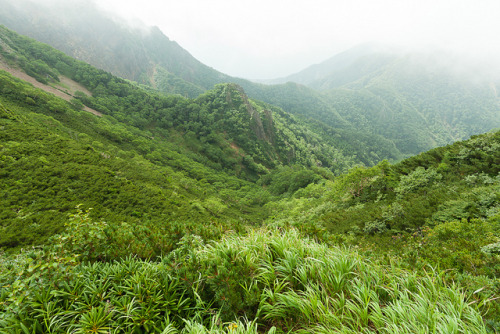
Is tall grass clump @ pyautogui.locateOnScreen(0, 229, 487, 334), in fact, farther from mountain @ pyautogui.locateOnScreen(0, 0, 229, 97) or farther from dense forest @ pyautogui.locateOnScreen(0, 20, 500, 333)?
mountain @ pyautogui.locateOnScreen(0, 0, 229, 97)

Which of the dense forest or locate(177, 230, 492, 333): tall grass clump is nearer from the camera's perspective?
locate(177, 230, 492, 333): tall grass clump

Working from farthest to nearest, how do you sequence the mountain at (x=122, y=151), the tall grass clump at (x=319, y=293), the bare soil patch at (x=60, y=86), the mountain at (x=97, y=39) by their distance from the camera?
the mountain at (x=97, y=39) → the bare soil patch at (x=60, y=86) → the mountain at (x=122, y=151) → the tall grass clump at (x=319, y=293)

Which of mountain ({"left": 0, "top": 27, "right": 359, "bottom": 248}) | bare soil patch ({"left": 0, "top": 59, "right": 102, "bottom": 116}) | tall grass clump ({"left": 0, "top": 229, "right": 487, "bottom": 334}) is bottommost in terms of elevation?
mountain ({"left": 0, "top": 27, "right": 359, "bottom": 248})

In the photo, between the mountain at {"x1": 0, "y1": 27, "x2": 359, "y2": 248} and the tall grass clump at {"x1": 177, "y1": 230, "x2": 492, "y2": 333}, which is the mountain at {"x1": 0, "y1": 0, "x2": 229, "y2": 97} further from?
the tall grass clump at {"x1": 177, "y1": 230, "x2": 492, "y2": 333}

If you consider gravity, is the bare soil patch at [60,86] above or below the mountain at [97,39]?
below

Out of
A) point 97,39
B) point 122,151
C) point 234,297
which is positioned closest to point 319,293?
point 234,297

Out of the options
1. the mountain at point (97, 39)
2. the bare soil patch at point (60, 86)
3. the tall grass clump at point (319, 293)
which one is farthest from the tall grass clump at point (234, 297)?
the mountain at point (97, 39)

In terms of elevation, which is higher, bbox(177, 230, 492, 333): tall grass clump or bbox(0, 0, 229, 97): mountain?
bbox(0, 0, 229, 97): mountain

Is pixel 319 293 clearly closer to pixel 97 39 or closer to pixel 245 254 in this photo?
pixel 245 254

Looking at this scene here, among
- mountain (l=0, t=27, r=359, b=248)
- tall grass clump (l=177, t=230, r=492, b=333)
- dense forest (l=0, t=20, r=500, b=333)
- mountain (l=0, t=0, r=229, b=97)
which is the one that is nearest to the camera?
tall grass clump (l=177, t=230, r=492, b=333)

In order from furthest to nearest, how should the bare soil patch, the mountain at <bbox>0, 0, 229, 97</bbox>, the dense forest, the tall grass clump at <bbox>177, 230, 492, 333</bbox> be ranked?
the mountain at <bbox>0, 0, 229, 97</bbox>
the bare soil patch
the dense forest
the tall grass clump at <bbox>177, 230, 492, 333</bbox>

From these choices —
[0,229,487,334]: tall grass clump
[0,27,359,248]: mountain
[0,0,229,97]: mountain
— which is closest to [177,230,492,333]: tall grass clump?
[0,229,487,334]: tall grass clump

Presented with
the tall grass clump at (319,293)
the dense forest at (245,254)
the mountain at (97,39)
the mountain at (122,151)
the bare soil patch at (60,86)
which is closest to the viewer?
the tall grass clump at (319,293)

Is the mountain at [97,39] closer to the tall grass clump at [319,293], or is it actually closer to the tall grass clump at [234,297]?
the tall grass clump at [234,297]
